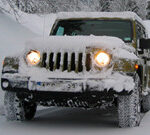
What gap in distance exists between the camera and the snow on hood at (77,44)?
4.48 metres

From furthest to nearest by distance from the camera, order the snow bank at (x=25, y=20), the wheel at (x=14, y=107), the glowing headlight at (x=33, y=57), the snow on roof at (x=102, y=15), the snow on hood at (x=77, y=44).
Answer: the snow bank at (x=25, y=20) < the snow on roof at (x=102, y=15) < the wheel at (x=14, y=107) < the glowing headlight at (x=33, y=57) < the snow on hood at (x=77, y=44)

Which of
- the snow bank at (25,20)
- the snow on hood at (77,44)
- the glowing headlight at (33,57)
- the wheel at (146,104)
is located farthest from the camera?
the snow bank at (25,20)

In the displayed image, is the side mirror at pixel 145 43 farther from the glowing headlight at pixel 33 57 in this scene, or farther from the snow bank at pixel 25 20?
→ the snow bank at pixel 25 20

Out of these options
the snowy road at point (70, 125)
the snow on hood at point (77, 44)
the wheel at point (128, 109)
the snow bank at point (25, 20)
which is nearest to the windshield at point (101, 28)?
the snow on hood at point (77, 44)

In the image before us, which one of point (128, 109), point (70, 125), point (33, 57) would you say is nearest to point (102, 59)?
point (128, 109)

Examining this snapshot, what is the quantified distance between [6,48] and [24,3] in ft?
15.1

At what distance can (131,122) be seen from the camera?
4574 mm

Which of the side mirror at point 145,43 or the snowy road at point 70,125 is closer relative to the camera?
the snowy road at point 70,125

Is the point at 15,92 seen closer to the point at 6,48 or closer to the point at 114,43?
the point at 114,43

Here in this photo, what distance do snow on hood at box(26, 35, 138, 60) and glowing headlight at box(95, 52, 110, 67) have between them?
0.25 ft

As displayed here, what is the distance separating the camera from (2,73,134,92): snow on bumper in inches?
167

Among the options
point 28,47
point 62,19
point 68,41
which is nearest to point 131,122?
point 68,41

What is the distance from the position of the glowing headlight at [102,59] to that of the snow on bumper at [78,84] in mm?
204

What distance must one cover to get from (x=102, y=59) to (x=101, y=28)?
6.03ft
